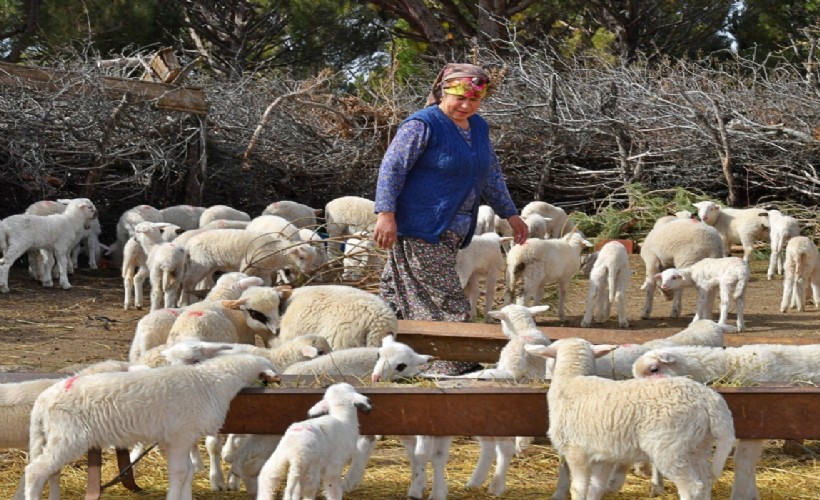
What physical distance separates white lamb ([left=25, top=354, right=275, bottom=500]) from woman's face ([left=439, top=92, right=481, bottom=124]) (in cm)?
258

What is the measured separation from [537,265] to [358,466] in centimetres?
592

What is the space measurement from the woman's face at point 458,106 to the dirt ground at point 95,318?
1678 mm

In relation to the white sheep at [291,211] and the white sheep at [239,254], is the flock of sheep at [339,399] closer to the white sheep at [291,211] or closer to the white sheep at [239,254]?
the white sheep at [239,254]

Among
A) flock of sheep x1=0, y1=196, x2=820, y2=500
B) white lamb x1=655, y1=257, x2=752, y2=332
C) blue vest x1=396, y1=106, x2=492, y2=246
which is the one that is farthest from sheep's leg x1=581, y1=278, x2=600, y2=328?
blue vest x1=396, y1=106, x2=492, y2=246

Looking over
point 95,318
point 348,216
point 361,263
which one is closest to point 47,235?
point 95,318

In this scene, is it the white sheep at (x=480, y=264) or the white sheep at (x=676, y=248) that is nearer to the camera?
the white sheep at (x=480, y=264)

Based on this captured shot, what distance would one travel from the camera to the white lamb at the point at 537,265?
11.2 metres

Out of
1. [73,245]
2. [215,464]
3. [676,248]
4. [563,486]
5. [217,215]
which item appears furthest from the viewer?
[217,215]

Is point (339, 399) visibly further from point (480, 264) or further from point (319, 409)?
point (480, 264)

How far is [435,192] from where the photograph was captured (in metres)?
7.00

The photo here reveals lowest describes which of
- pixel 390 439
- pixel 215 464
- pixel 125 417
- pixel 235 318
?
pixel 390 439

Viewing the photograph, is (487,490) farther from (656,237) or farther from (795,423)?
(656,237)

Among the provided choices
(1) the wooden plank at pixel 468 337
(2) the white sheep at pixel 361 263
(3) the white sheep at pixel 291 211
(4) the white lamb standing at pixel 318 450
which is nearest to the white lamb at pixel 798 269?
(2) the white sheep at pixel 361 263

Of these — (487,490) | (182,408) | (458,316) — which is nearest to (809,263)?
(458,316)
